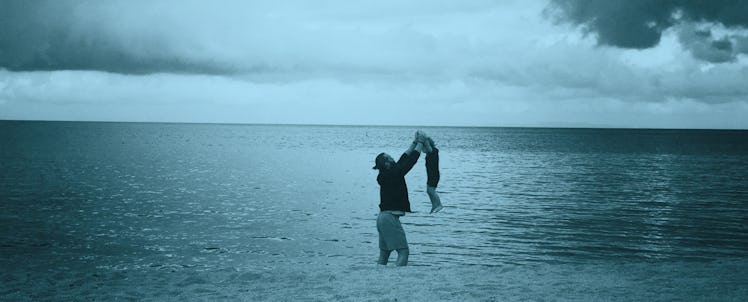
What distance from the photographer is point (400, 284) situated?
1071 centimetres

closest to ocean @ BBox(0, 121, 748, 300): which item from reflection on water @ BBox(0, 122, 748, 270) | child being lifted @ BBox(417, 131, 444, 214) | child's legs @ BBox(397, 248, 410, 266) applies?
reflection on water @ BBox(0, 122, 748, 270)

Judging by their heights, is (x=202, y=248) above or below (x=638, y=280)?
below

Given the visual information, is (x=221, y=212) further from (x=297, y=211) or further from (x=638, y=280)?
(x=638, y=280)

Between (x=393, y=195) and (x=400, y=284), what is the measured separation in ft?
5.41

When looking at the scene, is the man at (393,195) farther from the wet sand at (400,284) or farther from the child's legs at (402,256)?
the wet sand at (400,284)

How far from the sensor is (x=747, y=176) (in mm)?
53094

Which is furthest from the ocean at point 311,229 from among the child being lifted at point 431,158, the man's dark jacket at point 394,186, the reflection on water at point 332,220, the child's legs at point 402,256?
the child being lifted at point 431,158

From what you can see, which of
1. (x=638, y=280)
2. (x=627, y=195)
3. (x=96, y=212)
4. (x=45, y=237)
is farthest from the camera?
(x=627, y=195)

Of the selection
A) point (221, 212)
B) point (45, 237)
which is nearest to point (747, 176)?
point (221, 212)

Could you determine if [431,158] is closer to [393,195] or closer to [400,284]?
[393,195]

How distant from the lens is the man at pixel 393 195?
33.7 ft

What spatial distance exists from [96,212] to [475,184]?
26.4 m

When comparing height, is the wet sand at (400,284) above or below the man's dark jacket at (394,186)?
below

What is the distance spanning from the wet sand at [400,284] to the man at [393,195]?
2.16ft
